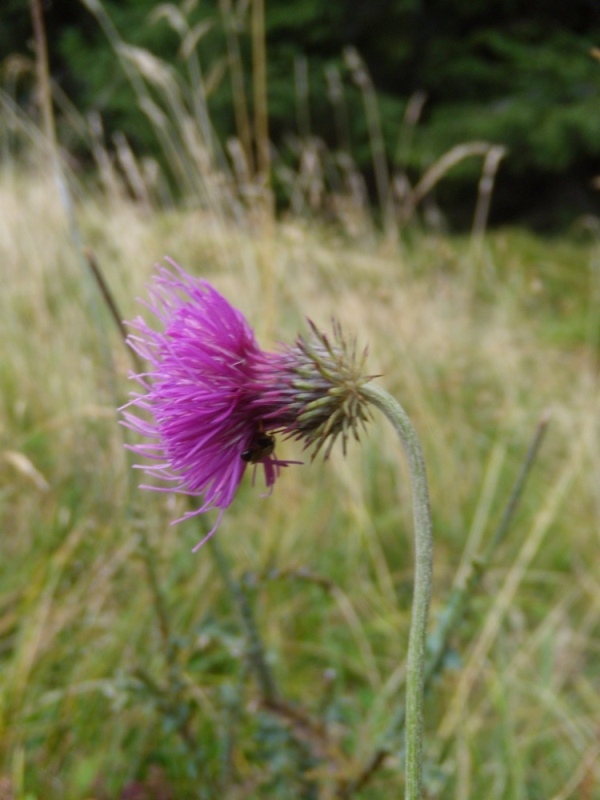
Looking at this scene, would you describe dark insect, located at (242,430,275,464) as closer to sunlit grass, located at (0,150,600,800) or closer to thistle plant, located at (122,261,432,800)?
thistle plant, located at (122,261,432,800)

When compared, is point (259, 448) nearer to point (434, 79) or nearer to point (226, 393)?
point (226, 393)

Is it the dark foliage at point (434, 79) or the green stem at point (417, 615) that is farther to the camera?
the dark foliage at point (434, 79)

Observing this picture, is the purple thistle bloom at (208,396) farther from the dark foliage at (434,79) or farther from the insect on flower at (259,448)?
the dark foliage at (434,79)

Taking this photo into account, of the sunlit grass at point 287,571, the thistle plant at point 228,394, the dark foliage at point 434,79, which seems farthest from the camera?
the dark foliage at point 434,79

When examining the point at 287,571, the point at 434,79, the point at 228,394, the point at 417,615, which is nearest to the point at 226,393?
the point at 228,394

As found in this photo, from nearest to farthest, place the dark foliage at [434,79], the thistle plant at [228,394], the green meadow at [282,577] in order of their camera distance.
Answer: the thistle plant at [228,394] < the green meadow at [282,577] < the dark foliage at [434,79]

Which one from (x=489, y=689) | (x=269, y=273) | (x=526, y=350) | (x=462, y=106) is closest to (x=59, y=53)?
(x=462, y=106)

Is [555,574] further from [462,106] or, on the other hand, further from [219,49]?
[462,106]

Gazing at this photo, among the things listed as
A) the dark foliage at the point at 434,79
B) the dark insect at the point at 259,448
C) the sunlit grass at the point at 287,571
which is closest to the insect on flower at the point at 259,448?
the dark insect at the point at 259,448
